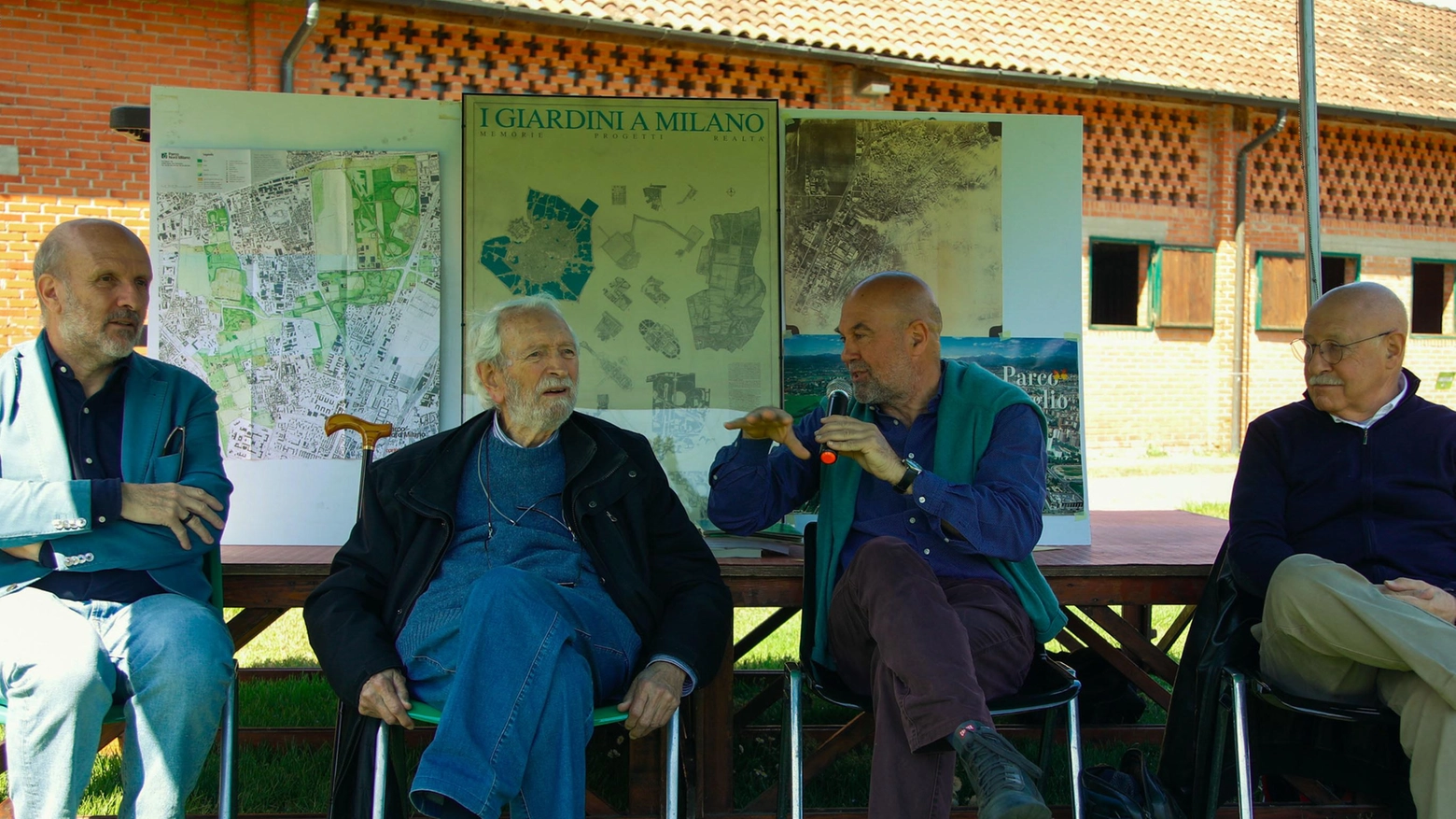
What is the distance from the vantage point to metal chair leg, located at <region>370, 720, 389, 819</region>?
2.41 metres

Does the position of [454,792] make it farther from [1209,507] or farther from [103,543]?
[1209,507]

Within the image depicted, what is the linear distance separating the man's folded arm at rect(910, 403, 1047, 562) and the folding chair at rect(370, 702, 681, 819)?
837 millimetres

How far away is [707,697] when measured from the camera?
10.2 ft

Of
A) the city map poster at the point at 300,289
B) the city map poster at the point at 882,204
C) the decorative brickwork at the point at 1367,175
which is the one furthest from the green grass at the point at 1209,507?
the city map poster at the point at 300,289

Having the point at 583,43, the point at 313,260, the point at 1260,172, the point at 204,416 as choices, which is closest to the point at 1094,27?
Result: the point at 1260,172

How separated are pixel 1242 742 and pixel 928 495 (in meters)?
1.01

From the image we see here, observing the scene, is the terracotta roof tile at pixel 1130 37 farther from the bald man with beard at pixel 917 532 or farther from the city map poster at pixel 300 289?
the bald man with beard at pixel 917 532

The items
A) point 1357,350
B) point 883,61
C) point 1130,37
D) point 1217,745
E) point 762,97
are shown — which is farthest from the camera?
point 1130,37

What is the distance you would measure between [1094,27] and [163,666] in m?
13.5

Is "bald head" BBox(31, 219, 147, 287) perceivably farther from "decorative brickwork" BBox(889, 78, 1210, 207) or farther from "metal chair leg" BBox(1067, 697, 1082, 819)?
"decorative brickwork" BBox(889, 78, 1210, 207)

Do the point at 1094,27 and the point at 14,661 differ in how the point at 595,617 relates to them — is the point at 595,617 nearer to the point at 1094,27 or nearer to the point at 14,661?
the point at 14,661

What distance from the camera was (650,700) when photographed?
2455 millimetres

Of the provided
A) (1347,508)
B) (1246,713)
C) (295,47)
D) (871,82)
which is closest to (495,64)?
(295,47)

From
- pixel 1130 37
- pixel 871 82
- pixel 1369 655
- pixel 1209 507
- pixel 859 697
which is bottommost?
pixel 1209 507
